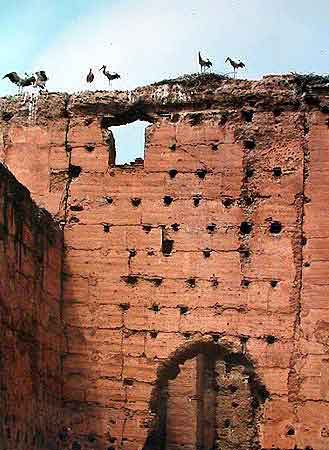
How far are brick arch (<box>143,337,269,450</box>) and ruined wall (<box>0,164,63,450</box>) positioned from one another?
1.60 meters

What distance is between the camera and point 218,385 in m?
20.6

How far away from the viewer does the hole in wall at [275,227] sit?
1540 centimetres

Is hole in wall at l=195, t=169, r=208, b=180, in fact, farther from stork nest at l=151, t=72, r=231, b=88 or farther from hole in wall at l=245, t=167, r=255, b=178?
stork nest at l=151, t=72, r=231, b=88

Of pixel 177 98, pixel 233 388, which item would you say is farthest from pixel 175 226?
pixel 233 388

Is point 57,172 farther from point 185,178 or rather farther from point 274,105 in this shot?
point 274,105

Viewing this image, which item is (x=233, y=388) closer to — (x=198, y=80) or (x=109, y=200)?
(x=109, y=200)

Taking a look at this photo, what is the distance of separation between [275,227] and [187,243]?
138 centimetres

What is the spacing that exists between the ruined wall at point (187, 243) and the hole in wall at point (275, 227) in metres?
0.02

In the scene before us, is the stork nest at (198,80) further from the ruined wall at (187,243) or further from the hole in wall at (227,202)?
the hole in wall at (227,202)

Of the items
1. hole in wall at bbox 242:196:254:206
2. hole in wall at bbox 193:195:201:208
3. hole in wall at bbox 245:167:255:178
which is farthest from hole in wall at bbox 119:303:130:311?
hole in wall at bbox 245:167:255:178

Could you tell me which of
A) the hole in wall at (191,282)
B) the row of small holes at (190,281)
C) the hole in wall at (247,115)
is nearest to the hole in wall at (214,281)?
the row of small holes at (190,281)

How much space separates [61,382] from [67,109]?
14.6ft

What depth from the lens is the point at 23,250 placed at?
45.7 feet

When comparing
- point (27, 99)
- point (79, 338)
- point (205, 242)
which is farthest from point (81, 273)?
point (27, 99)
